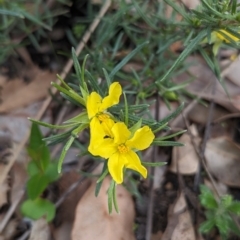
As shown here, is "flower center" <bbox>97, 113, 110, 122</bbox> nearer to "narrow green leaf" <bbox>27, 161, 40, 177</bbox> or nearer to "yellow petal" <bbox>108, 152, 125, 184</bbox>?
"yellow petal" <bbox>108, 152, 125, 184</bbox>

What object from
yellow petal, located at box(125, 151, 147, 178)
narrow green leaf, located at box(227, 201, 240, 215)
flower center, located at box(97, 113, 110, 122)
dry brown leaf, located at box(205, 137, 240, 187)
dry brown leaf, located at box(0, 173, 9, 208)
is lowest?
narrow green leaf, located at box(227, 201, 240, 215)

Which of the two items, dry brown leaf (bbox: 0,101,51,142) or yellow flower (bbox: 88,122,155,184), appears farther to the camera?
dry brown leaf (bbox: 0,101,51,142)

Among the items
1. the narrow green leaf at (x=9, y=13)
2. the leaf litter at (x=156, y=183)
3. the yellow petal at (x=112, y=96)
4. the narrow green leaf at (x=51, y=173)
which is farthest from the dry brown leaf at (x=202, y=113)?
the yellow petal at (x=112, y=96)

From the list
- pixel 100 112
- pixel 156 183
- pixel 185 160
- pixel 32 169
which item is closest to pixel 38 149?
pixel 32 169

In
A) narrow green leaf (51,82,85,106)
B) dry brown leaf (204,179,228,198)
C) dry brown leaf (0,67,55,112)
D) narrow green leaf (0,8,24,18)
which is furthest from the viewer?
dry brown leaf (0,67,55,112)

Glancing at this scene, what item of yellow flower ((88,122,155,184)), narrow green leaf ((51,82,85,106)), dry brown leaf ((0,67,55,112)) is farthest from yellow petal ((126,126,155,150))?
dry brown leaf ((0,67,55,112))

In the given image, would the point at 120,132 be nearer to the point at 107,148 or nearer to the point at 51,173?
the point at 107,148

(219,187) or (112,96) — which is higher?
(112,96)
